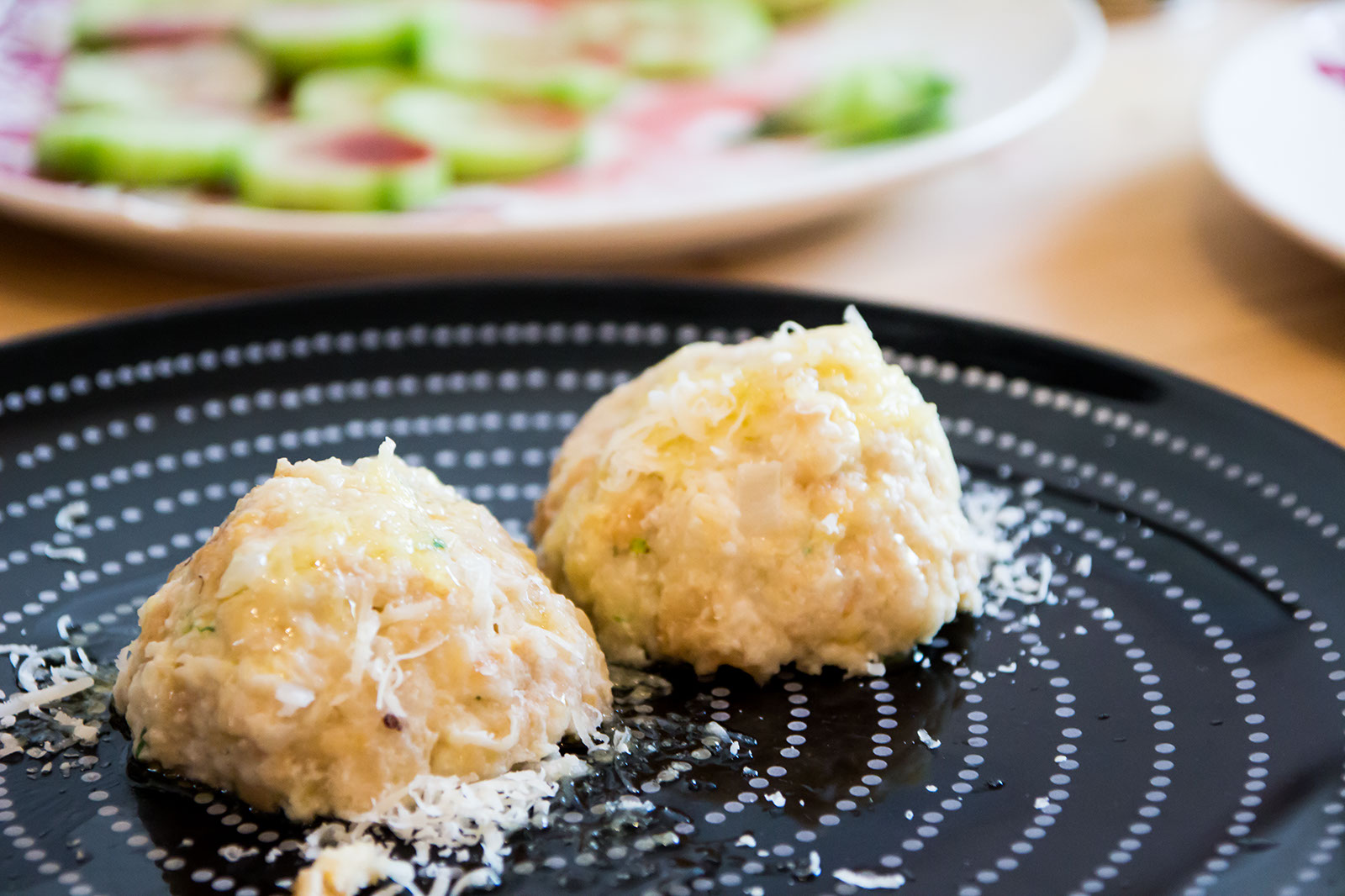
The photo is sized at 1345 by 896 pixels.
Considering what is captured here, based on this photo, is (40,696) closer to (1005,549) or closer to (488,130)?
(1005,549)

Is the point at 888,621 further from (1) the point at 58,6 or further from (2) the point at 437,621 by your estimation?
(1) the point at 58,6

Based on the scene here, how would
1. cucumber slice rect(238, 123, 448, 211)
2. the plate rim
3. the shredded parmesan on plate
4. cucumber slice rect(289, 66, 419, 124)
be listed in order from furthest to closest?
cucumber slice rect(289, 66, 419, 124) < cucumber slice rect(238, 123, 448, 211) < the plate rim < the shredded parmesan on plate

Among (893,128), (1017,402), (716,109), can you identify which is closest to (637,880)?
(1017,402)

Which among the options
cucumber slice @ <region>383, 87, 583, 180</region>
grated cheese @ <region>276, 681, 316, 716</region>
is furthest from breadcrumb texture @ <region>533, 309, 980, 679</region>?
cucumber slice @ <region>383, 87, 583, 180</region>

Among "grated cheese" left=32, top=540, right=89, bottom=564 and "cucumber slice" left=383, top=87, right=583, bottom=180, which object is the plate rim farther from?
"cucumber slice" left=383, top=87, right=583, bottom=180

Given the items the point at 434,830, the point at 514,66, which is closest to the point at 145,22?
the point at 514,66
